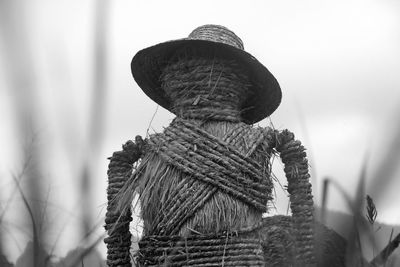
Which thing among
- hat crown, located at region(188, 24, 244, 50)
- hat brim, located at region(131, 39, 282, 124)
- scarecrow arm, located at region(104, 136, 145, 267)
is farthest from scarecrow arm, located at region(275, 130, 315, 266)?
scarecrow arm, located at region(104, 136, 145, 267)

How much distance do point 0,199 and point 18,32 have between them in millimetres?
92

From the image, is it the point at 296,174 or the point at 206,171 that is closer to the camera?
the point at 206,171

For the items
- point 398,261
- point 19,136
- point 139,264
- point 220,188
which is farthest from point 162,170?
point 19,136

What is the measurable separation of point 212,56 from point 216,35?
8 centimetres

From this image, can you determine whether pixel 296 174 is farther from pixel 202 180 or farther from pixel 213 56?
pixel 213 56

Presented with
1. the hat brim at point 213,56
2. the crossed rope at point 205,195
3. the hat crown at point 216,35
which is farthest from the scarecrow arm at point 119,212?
the hat crown at point 216,35

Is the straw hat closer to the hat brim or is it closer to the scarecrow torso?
the hat brim

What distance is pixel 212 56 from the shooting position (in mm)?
1645

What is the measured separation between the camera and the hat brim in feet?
5.34

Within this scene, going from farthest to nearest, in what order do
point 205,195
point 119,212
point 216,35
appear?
point 216,35 → point 119,212 → point 205,195

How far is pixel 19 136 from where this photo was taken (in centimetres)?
16

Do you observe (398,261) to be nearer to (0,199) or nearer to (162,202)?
(0,199)

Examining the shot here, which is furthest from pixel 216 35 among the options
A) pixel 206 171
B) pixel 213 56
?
pixel 206 171

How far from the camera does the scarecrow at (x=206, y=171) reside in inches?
56.6
